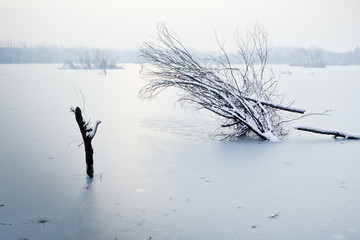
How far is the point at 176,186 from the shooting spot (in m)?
4.38

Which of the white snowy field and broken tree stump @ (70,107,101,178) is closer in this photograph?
the white snowy field

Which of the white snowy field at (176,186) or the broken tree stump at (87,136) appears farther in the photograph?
the broken tree stump at (87,136)

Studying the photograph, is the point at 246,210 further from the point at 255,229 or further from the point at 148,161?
the point at 148,161

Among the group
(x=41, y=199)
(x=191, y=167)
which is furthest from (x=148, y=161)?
(x=41, y=199)

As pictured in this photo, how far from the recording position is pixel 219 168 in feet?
17.0

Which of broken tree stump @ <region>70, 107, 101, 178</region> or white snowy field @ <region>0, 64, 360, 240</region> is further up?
broken tree stump @ <region>70, 107, 101, 178</region>

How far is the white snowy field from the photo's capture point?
3.21 m

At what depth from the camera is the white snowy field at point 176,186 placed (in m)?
3.21

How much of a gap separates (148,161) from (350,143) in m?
4.03

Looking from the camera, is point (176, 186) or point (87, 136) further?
point (87, 136)

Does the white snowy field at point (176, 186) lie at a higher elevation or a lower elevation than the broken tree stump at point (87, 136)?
lower

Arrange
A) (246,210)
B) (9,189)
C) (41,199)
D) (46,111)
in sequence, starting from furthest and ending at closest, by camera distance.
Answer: (46,111) < (9,189) < (41,199) < (246,210)

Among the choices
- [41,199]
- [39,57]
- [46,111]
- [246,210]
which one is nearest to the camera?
[246,210]

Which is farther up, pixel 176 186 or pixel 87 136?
pixel 87 136
